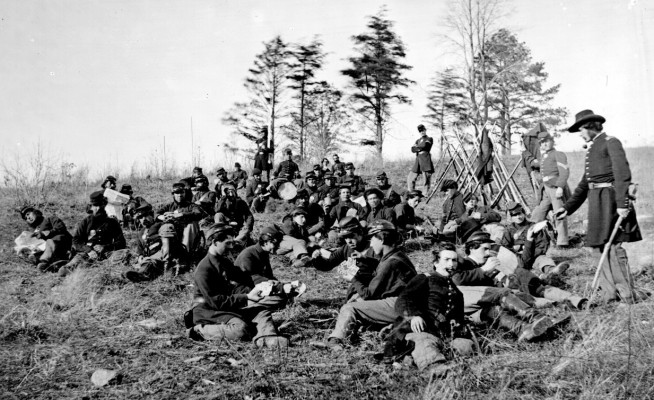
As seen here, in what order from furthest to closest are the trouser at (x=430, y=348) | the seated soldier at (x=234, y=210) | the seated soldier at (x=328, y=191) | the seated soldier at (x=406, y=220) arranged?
the seated soldier at (x=328, y=191), the seated soldier at (x=234, y=210), the seated soldier at (x=406, y=220), the trouser at (x=430, y=348)

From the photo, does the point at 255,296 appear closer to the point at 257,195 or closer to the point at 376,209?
the point at 376,209

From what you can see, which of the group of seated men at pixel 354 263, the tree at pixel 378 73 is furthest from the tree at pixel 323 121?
the group of seated men at pixel 354 263

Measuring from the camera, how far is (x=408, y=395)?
139 inches

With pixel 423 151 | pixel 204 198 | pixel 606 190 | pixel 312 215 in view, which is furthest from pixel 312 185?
pixel 606 190

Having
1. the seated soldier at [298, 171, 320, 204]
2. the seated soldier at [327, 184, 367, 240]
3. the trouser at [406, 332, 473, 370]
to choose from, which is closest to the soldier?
the seated soldier at [327, 184, 367, 240]

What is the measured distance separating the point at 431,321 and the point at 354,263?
293cm

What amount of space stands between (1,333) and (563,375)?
16.7ft

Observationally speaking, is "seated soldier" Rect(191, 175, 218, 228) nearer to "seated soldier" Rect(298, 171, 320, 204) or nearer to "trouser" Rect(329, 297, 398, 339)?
"seated soldier" Rect(298, 171, 320, 204)

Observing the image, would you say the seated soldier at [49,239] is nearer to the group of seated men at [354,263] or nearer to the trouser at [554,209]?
the group of seated men at [354,263]

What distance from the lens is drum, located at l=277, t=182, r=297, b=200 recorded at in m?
14.0

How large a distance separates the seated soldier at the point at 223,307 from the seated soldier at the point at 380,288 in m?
0.61

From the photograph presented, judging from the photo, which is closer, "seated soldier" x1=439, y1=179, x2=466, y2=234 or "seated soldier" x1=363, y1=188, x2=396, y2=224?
"seated soldier" x1=363, y1=188, x2=396, y2=224

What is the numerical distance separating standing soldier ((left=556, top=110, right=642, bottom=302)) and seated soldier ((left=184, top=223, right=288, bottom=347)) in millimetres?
3250

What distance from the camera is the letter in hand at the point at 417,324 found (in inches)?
166
